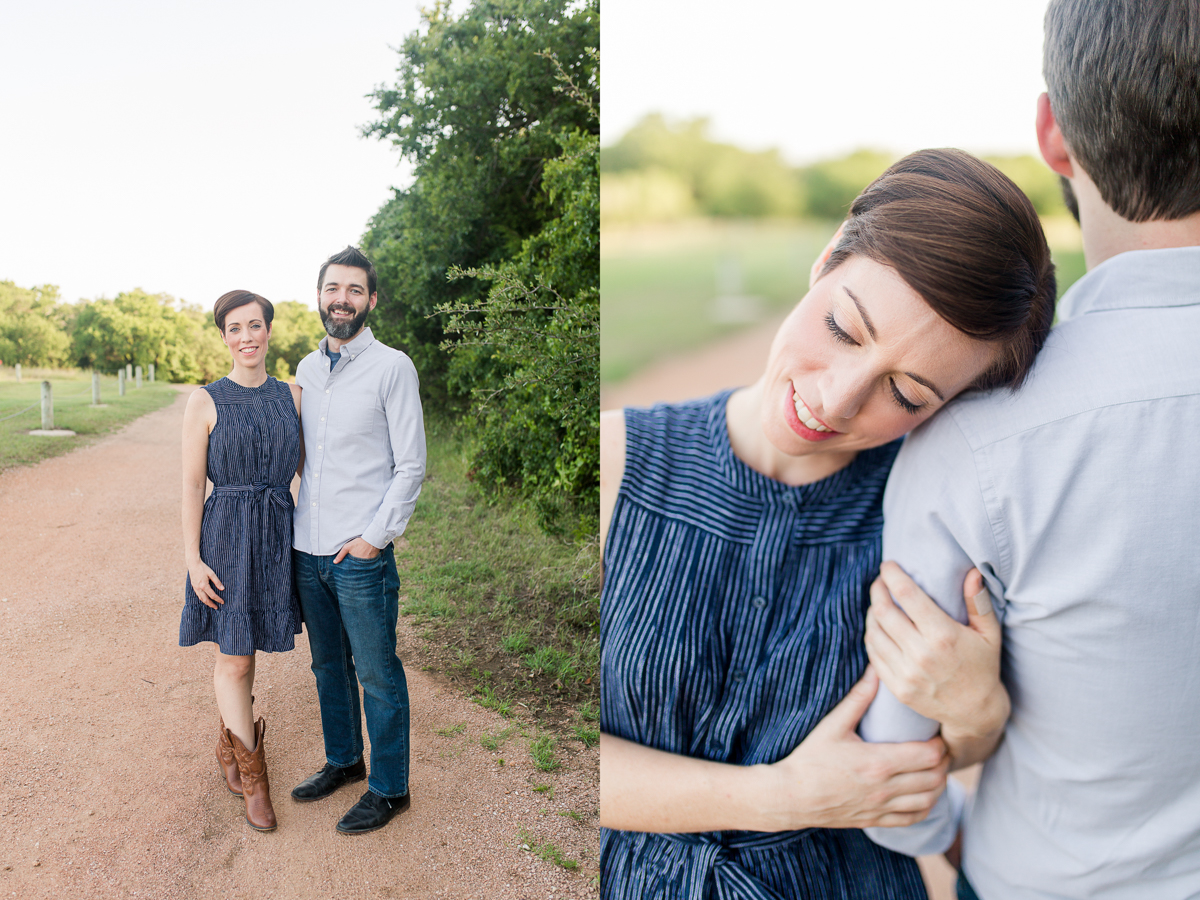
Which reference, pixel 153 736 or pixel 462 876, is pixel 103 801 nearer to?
pixel 153 736

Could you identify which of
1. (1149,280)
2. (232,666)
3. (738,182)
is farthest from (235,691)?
(1149,280)

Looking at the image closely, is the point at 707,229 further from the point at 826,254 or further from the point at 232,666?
the point at 232,666

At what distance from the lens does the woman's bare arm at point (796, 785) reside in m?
1.37

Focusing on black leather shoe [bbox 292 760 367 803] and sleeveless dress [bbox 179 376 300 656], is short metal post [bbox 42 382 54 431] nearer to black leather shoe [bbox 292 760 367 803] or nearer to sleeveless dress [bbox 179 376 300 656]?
sleeveless dress [bbox 179 376 300 656]

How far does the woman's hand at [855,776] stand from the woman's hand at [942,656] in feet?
0.30

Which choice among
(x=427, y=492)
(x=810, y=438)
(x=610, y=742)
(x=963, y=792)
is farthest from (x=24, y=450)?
(x=963, y=792)

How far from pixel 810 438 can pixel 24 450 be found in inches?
72.0

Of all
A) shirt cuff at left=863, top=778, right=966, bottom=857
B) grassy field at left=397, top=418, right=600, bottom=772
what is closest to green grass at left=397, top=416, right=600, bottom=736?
grassy field at left=397, top=418, right=600, bottom=772

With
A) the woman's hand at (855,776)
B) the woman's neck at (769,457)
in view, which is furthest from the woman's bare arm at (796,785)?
the woman's neck at (769,457)

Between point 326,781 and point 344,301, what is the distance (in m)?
1.25

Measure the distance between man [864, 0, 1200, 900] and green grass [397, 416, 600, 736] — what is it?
48.0 inches

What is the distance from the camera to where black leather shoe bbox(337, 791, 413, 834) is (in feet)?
6.72

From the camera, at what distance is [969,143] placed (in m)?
1.61

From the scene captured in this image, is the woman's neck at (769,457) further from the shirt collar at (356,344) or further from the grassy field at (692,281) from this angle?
the shirt collar at (356,344)
